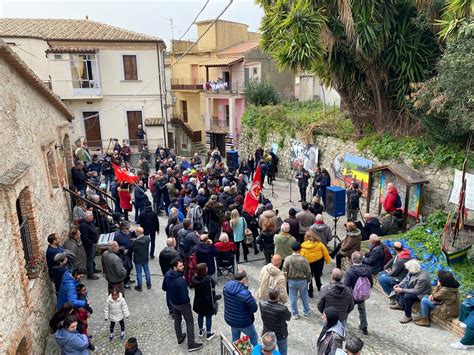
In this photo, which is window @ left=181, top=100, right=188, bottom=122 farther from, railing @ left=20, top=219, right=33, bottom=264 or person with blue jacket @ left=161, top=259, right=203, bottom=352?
person with blue jacket @ left=161, top=259, right=203, bottom=352

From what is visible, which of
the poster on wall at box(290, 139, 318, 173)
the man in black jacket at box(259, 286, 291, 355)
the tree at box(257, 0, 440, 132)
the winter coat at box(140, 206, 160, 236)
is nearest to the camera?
the man in black jacket at box(259, 286, 291, 355)

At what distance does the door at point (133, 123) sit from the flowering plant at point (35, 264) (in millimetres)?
19340

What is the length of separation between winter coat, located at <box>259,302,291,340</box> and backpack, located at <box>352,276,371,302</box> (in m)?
1.69

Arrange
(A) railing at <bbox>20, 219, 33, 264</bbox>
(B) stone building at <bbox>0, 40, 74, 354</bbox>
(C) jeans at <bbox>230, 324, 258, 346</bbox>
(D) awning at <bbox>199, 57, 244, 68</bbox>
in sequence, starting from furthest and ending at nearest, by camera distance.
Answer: (D) awning at <bbox>199, 57, 244, 68</bbox> → (A) railing at <bbox>20, 219, 33, 264</bbox> → (C) jeans at <bbox>230, 324, 258, 346</bbox> → (B) stone building at <bbox>0, 40, 74, 354</bbox>

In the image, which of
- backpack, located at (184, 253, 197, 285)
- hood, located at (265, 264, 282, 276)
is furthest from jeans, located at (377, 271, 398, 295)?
backpack, located at (184, 253, 197, 285)

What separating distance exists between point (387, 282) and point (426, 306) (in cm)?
102

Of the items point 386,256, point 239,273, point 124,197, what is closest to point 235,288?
point 239,273

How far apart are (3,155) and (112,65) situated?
2076cm

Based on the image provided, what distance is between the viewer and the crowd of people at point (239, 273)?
6125mm

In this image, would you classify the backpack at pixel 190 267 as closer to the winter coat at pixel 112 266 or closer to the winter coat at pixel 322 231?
the winter coat at pixel 112 266

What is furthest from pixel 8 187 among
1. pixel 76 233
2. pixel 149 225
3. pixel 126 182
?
pixel 126 182

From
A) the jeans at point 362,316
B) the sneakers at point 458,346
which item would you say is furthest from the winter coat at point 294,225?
the sneakers at point 458,346

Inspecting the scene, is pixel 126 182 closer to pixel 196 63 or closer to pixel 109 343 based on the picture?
pixel 109 343

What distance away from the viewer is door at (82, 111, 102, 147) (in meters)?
25.9
